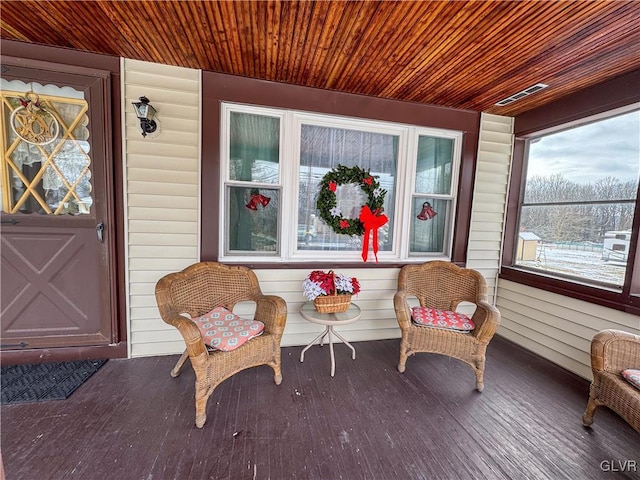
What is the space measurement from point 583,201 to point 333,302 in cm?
263

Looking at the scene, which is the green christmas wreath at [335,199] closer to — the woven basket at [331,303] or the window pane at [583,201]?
the woven basket at [331,303]

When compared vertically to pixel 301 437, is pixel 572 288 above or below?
above

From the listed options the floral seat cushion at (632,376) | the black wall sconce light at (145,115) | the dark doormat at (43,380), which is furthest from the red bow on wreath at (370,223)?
the dark doormat at (43,380)

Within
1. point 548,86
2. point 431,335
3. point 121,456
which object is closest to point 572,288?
point 431,335

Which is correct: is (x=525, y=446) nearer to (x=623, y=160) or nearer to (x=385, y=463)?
(x=385, y=463)

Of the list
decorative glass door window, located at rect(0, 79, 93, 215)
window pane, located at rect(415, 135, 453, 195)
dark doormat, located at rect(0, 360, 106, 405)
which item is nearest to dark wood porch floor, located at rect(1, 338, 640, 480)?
dark doormat, located at rect(0, 360, 106, 405)

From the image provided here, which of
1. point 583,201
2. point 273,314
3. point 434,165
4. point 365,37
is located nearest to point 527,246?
point 583,201

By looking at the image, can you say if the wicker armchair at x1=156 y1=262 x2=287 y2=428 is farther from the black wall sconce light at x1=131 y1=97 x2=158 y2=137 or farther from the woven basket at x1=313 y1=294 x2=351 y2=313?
the black wall sconce light at x1=131 y1=97 x2=158 y2=137

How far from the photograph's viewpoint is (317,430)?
178 cm

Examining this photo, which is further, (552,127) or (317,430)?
(552,127)

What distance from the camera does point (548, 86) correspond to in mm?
2508

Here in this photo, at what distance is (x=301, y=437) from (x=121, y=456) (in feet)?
3.34

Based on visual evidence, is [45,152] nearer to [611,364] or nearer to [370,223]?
[370,223]

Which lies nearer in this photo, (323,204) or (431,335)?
(431,335)
